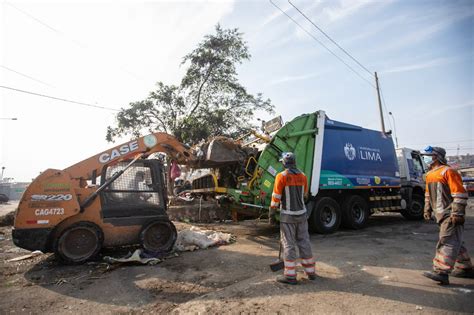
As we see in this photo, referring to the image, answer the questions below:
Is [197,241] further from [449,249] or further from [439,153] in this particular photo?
[439,153]

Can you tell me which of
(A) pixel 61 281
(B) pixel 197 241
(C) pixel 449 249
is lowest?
(A) pixel 61 281

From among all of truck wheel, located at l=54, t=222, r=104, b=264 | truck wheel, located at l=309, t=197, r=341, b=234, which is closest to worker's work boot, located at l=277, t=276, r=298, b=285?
truck wheel, located at l=54, t=222, r=104, b=264

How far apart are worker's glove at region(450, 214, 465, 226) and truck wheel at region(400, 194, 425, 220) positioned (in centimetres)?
693

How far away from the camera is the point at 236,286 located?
3.67m

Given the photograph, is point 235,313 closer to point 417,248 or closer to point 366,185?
point 417,248

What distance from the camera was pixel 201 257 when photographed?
5215 mm

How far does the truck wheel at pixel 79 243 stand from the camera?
4777 mm

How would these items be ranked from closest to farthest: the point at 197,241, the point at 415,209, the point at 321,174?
the point at 197,241 < the point at 321,174 < the point at 415,209

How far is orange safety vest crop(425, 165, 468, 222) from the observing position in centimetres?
365

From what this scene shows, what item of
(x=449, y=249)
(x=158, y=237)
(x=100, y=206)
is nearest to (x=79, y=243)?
(x=100, y=206)

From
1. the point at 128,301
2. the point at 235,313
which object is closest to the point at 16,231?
the point at 128,301

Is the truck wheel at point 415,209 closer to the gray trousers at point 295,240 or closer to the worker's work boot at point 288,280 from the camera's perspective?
the gray trousers at point 295,240

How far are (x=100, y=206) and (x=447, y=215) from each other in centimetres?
513

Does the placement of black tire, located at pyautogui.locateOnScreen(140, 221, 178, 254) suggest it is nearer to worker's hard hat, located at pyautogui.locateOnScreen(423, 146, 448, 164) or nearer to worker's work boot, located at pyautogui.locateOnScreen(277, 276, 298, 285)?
worker's work boot, located at pyautogui.locateOnScreen(277, 276, 298, 285)
